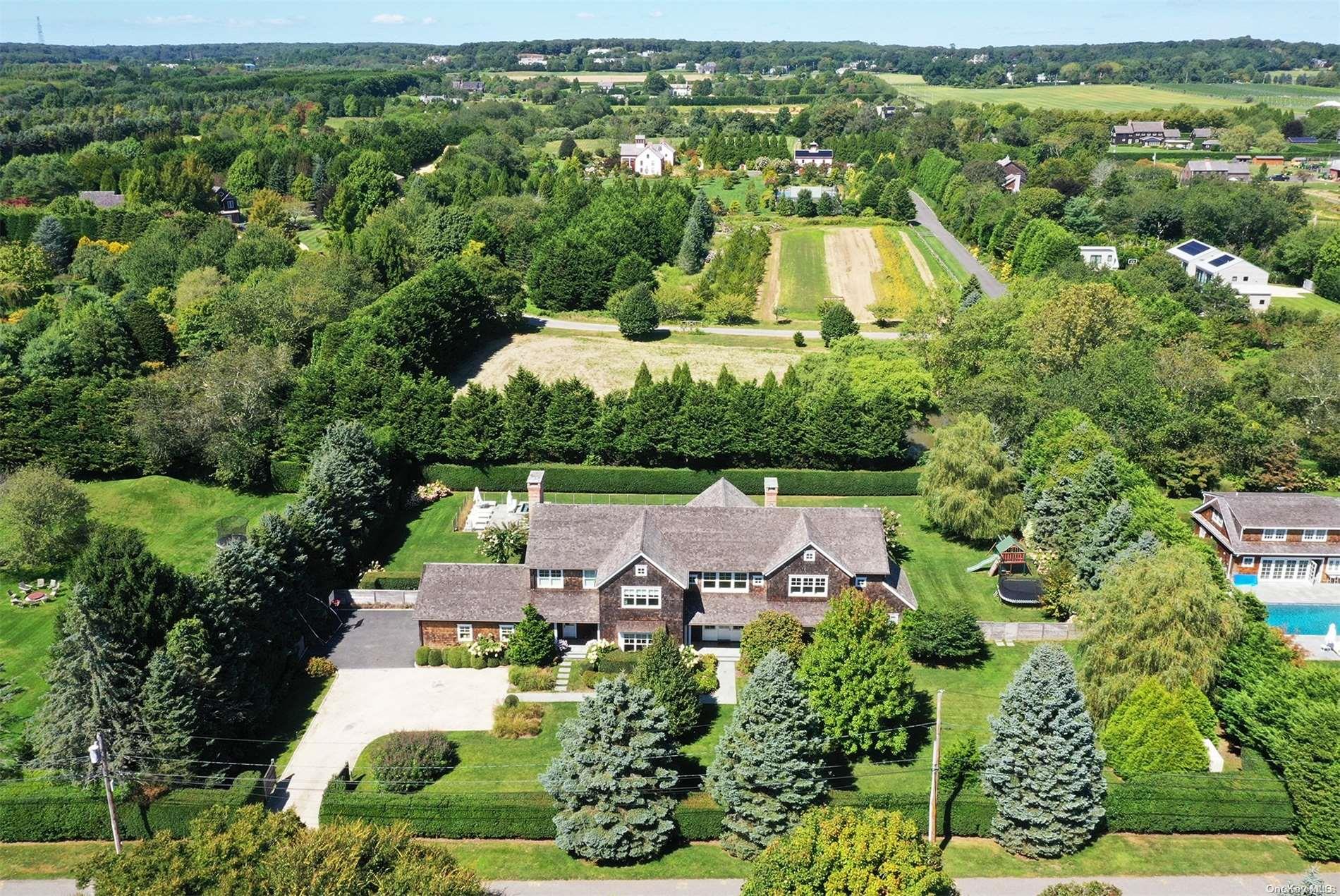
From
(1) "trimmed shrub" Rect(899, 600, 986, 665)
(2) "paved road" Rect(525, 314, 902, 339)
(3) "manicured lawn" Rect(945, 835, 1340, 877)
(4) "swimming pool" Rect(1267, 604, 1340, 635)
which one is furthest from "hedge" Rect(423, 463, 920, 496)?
(2) "paved road" Rect(525, 314, 902, 339)

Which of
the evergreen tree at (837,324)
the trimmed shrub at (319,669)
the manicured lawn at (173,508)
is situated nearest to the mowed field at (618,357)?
the evergreen tree at (837,324)

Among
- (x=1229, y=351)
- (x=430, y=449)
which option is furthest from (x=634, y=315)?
(x=1229, y=351)

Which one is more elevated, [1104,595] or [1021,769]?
[1104,595]

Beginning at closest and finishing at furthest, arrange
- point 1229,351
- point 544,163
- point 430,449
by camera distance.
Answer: point 430,449
point 1229,351
point 544,163

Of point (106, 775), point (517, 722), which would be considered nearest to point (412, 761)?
point (517, 722)

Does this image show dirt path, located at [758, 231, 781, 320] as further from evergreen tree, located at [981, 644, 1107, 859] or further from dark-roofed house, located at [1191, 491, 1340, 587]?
evergreen tree, located at [981, 644, 1107, 859]

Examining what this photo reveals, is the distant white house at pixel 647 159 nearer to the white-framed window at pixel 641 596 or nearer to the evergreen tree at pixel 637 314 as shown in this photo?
the evergreen tree at pixel 637 314

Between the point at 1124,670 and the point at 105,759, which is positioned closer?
the point at 105,759

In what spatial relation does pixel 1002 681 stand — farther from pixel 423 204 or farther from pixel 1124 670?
pixel 423 204

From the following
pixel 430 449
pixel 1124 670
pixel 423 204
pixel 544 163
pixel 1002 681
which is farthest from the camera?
pixel 544 163
